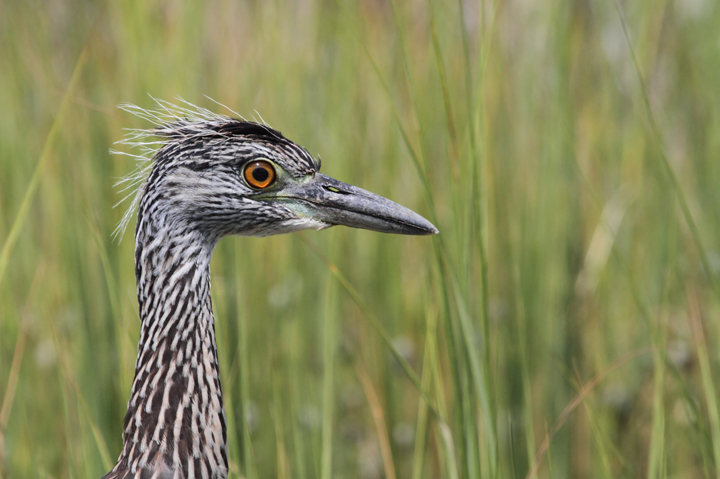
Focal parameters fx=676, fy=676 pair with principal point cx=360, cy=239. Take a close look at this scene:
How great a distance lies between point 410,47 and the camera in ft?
11.7

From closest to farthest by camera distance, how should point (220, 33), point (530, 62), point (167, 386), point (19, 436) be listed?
point (167, 386)
point (19, 436)
point (530, 62)
point (220, 33)

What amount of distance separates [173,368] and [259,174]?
57cm

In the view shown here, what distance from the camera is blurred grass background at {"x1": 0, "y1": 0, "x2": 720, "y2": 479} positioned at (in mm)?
2971

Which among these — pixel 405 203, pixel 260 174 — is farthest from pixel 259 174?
pixel 405 203

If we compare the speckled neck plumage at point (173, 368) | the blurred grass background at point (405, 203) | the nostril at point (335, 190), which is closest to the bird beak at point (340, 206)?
the nostril at point (335, 190)

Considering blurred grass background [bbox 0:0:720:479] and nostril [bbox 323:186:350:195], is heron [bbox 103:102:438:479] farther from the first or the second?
blurred grass background [bbox 0:0:720:479]

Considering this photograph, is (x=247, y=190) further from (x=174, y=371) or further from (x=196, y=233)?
(x=174, y=371)

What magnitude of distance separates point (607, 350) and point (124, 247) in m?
2.24

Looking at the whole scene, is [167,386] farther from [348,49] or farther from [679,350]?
[679,350]

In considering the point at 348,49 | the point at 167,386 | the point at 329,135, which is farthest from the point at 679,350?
the point at 167,386

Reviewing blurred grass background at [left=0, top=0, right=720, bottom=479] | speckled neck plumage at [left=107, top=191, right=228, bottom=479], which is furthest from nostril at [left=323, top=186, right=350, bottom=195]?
blurred grass background at [left=0, top=0, right=720, bottom=479]

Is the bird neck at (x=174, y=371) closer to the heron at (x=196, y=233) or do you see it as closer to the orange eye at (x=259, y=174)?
the heron at (x=196, y=233)

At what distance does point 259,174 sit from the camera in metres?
1.88

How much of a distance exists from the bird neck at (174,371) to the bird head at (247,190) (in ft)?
0.29
